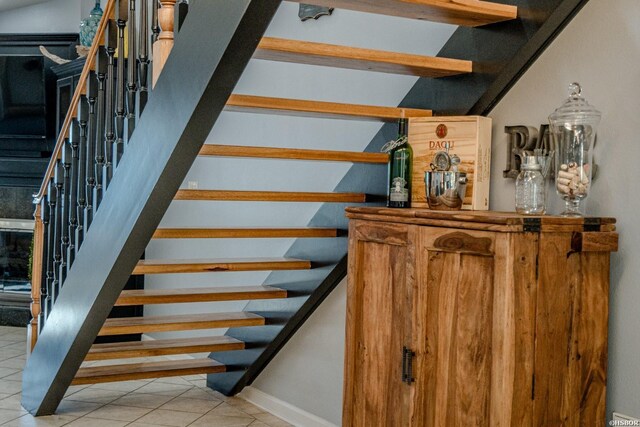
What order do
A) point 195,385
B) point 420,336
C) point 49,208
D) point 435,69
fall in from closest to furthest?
point 420,336 < point 435,69 < point 49,208 < point 195,385

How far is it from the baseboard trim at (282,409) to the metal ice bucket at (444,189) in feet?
5.44

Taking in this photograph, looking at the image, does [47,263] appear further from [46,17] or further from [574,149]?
[46,17]

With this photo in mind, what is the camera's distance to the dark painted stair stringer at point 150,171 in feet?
8.02

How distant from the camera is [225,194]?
3213 millimetres

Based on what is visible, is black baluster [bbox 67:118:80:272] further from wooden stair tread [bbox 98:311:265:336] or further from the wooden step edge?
the wooden step edge

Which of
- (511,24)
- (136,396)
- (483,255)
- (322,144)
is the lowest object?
(136,396)

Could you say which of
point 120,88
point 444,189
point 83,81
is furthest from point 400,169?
point 83,81

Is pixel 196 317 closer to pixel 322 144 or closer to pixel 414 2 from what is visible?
pixel 322 144

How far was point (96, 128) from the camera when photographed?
12.2ft

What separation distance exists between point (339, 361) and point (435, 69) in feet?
5.57

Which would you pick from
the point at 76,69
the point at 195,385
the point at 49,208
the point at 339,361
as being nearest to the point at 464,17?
the point at 339,361

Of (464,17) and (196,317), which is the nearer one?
(464,17)

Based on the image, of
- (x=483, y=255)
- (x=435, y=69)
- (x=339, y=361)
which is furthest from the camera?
(x=339, y=361)

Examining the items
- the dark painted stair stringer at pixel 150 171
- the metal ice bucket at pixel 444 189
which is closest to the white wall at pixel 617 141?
the metal ice bucket at pixel 444 189
